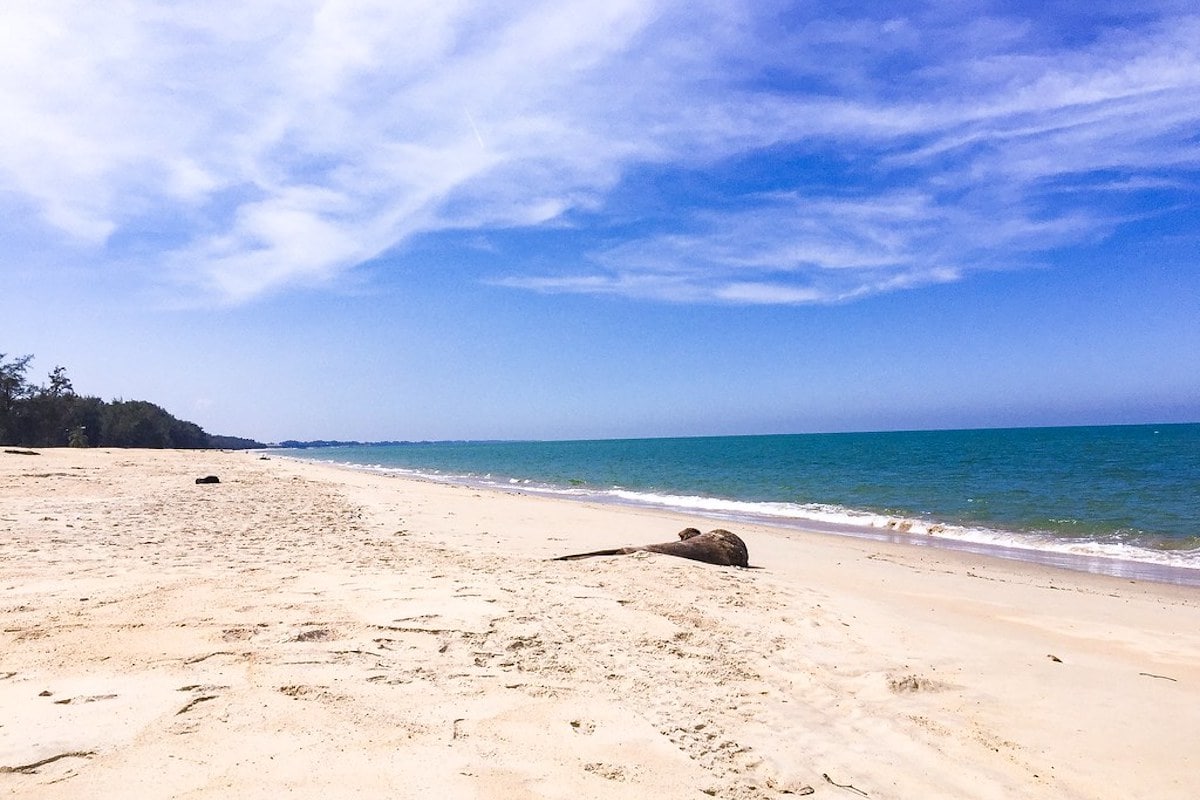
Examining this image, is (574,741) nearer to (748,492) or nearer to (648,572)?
(648,572)

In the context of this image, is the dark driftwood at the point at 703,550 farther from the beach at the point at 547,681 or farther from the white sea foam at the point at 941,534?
the white sea foam at the point at 941,534

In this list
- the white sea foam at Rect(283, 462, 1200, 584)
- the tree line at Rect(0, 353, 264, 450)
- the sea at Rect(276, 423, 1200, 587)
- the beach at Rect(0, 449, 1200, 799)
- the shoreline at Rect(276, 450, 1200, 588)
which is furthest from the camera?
the tree line at Rect(0, 353, 264, 450)

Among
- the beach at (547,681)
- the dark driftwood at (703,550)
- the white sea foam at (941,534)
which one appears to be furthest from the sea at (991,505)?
the dark driftwood at (703,550)

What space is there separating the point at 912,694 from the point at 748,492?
84.3 ft

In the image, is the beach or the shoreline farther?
the shoreline

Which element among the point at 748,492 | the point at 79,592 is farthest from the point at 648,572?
the point at 748,492

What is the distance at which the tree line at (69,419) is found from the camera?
5259 cm

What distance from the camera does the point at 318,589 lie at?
604 centimetres

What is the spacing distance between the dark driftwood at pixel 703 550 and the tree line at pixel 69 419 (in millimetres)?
56497

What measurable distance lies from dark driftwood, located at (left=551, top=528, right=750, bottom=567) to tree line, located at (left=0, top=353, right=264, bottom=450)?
56497mm

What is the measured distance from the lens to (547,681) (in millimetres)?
4176

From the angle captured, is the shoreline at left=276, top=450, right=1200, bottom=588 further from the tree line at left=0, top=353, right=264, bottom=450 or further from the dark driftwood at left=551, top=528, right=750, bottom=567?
the tree line at left=0, top=353, right=264, bottom=450

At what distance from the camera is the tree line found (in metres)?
52.6

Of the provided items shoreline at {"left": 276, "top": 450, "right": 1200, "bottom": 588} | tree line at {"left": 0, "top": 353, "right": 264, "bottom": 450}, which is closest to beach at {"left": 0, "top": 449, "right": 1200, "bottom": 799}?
shoreline at {"left": 276, "top": 450, "right": 1200, "bottom": 588}
